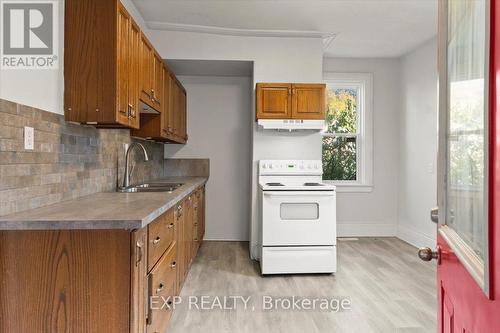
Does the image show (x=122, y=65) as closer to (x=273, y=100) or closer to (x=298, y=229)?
(x=273, y=100)

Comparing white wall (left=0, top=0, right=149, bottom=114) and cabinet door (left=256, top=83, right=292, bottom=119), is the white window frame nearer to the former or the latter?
cabinet door (left=256, top=83, right=292, bottom=119)

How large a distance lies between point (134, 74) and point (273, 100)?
1851mm

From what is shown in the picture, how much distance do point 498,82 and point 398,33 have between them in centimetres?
413

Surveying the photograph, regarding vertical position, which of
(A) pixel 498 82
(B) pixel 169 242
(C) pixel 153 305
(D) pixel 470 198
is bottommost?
(C) pixel 153 305

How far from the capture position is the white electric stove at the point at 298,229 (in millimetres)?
3541

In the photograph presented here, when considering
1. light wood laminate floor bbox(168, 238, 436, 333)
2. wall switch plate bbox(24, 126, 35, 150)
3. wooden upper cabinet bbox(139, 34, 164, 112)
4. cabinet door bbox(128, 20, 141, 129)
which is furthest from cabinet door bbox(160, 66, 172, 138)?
wall switch plate bbox(24, 126, 35, 150)

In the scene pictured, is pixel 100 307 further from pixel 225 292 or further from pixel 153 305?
pixel 225 292

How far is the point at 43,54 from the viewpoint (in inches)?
80.0

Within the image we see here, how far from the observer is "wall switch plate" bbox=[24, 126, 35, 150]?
1728 mm

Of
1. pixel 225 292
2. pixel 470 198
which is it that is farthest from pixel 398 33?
pixel 470 198

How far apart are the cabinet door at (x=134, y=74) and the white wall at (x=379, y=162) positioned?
3.29 meters

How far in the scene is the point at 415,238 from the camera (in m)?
4.71

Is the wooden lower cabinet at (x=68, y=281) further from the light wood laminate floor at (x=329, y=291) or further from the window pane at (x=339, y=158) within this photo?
the window pane at (x=339, y=158)

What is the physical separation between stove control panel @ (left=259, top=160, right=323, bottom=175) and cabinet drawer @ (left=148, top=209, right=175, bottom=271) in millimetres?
1960
